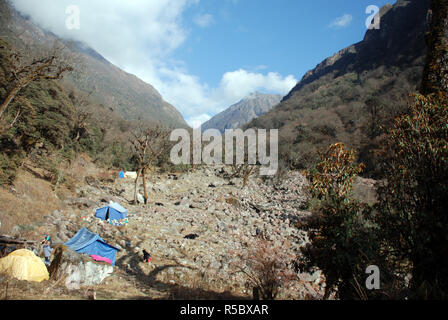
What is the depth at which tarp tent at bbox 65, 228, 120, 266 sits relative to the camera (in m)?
8.41

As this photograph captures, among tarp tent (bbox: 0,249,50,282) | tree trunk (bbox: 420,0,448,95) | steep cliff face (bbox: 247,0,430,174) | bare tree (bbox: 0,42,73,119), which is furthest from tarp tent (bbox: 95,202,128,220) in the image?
steep cliff face (bbox: 247,0,430,174)

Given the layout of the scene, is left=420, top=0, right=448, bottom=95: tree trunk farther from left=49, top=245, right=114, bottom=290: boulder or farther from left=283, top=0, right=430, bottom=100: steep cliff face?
left=283, top=0, right=430, bottom=100: steep cliff face

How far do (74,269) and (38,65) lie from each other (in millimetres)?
8696

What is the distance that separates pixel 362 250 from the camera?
4.62 m

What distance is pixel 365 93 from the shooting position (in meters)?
55.7

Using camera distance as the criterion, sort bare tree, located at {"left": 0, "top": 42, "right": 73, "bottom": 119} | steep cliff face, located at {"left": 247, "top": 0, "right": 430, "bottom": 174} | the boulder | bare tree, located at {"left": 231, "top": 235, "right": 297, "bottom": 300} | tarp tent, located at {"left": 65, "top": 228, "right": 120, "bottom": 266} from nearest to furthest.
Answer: the boulder, bare tree, located at {"left": 231, "top": 235, "right": 297, "bottom": 300}, tarp tent, located at {"left": 65, "top": 228, "right": 120, "bottom": 266}, bare tree, located at {"left": 0, "top": 42, "right": 73, "bottom": 119}, steep cliff face, located at {"left": 247, "top": 0, "right": 430, "bottom": 174}

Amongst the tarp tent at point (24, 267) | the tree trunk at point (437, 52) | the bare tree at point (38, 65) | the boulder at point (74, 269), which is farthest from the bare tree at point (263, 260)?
the bare tree at point (38, 65)

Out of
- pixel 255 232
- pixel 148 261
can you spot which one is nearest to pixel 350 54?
pixel 255 232

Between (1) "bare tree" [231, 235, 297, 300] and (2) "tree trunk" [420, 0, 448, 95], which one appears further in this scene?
(1) "bare tree" [231, 235, 297, 300]

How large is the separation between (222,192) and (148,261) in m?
13.1

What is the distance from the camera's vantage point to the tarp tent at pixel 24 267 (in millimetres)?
5699

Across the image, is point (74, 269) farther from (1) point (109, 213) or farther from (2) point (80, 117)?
(2) point (80, 117)

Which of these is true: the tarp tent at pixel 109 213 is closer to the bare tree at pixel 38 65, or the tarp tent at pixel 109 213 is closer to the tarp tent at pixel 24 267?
the bare tree at pixel 38 65

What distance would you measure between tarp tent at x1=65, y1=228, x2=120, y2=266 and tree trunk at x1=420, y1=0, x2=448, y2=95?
36.9ft
